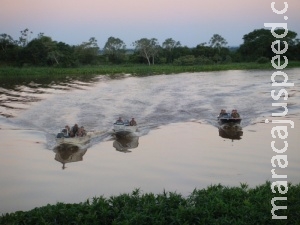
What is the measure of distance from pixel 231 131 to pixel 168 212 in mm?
11281

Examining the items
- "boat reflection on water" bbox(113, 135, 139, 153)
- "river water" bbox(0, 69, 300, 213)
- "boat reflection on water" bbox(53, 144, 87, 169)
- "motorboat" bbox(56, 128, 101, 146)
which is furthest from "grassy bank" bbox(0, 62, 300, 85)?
"boat reflection on water" bbox(53, 144, 87, 169)

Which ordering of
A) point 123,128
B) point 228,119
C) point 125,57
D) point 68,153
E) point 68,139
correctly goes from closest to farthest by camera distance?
point 68,153 → point 68,139 → point 123,128 → point 228,119 → point 125,57

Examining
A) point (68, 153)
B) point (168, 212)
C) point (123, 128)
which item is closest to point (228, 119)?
point (123, 128)

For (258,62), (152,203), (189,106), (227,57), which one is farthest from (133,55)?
(152,203)

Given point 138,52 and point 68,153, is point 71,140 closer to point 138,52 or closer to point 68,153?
point 68,153

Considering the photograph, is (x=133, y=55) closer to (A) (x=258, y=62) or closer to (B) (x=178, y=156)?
(A) (x=258, y=62)

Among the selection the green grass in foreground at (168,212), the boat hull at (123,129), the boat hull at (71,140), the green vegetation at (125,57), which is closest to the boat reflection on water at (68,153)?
the boat hull at (71,140)

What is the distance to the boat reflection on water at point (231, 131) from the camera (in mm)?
17992

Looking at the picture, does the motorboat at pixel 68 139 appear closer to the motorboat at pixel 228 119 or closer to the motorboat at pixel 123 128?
the motorboat at pixel 123 128

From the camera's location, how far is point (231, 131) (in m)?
18.9

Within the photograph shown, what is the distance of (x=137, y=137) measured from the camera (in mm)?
18375

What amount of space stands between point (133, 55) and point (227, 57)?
663 inches

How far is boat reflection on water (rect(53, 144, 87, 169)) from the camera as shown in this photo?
48.5 ft

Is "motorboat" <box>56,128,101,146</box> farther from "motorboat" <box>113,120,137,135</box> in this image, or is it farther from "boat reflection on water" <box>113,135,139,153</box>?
"motorboat" <box>113,120,137,135</box>
